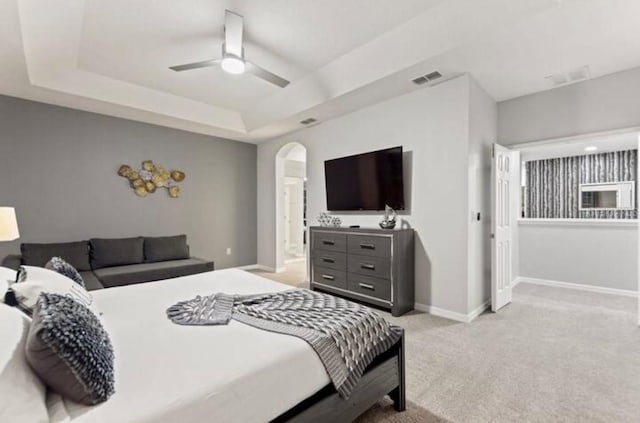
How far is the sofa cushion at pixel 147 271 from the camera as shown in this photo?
142 inches

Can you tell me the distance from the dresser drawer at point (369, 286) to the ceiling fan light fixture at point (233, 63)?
2.66 meters

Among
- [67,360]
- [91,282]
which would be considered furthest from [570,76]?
[91,282]

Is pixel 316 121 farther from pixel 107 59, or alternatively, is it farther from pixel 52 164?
pixel 52 164

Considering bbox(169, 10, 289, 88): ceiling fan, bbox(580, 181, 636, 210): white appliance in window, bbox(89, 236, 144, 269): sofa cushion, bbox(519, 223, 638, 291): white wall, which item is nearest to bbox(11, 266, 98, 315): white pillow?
bbox(169, 10, 289, 88): ceiling fan

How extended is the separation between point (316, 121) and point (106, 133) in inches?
123

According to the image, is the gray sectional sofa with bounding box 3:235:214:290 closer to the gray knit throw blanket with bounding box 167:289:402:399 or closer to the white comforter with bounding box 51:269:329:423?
the gray knit throw blanket with bounding box 167:289:402:399

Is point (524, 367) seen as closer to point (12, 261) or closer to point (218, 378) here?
point (218, 378)

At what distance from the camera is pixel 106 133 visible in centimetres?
450

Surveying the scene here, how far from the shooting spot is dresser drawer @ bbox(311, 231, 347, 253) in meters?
4.02

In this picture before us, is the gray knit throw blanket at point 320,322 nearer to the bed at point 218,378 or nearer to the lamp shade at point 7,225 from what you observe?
the bed at point 218,378

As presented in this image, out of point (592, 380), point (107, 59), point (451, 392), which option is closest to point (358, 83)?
point (107, 59)

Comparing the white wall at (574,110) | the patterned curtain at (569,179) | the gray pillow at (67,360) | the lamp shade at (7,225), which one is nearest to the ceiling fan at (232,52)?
the lamp shade at (7,225)

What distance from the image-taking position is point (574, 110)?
3516 mm

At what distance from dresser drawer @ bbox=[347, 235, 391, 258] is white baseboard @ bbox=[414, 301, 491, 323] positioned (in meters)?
0.78
